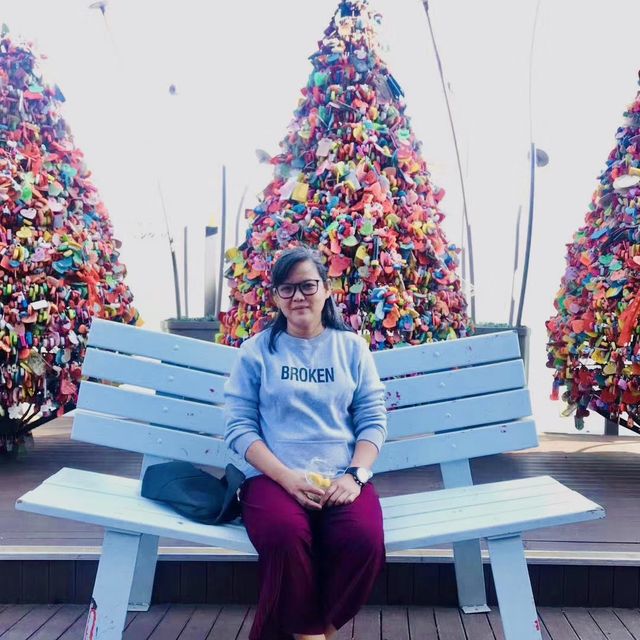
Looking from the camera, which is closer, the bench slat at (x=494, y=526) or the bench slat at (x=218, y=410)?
the bench slat at (x=494, y=526)

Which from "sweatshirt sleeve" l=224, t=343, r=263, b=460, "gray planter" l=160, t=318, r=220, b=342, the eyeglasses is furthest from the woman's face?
"gray planter" l=160, t=318, r=220, b=342

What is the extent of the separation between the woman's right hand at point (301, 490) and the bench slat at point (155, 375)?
56cm

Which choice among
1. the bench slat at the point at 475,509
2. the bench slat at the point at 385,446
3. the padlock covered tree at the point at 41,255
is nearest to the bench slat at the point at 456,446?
the bench slat at the point at 385,446

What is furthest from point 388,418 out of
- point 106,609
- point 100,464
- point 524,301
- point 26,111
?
point 524,301

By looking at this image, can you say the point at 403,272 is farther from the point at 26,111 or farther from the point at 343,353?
the point at 26,111

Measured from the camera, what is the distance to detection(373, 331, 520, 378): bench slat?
2.51 meters

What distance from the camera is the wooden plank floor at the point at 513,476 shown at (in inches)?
105

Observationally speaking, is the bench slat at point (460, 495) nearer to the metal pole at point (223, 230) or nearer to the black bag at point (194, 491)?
the black bag at point (194, 491)

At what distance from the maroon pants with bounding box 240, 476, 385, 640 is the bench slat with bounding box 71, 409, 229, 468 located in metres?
0.50

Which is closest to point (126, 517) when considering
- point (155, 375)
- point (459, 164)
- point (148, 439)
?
point (148, 439)

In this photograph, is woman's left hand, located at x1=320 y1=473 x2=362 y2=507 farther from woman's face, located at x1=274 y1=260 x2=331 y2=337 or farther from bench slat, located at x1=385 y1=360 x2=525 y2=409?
bench slat, located at x1=385 y1=360 x2=525 y2=409

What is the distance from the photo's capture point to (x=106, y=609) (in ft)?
6.28

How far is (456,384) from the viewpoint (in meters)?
2.52

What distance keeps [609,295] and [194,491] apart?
233cm
